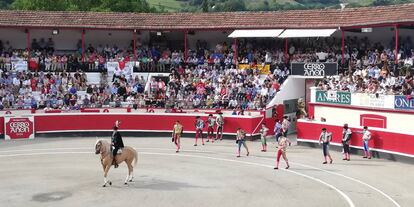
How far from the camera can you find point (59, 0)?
233 ft

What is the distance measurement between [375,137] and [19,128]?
1793cm

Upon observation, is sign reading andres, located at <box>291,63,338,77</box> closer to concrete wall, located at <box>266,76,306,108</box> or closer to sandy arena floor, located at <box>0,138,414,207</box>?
concrete wall, located at <box>266,76,306,108</box>

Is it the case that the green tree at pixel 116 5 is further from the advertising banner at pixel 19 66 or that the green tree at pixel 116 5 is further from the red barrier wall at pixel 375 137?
the red barrier wall at pixel 375 137

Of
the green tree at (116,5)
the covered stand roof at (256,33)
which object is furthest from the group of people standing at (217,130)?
the green tree at (116,5)

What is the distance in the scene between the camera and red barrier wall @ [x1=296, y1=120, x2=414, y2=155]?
88.1 feet

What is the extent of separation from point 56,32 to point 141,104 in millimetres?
8442

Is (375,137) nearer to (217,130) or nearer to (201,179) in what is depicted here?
(217,130)

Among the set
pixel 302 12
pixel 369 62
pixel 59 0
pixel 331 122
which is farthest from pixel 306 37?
pixel 59 0

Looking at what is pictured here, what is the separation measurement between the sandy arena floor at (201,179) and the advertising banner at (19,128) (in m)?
2.54

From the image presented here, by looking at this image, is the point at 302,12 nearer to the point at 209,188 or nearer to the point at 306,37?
the point at 306,37

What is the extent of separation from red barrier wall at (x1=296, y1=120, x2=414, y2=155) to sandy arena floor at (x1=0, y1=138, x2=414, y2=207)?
→ 30.3 inches

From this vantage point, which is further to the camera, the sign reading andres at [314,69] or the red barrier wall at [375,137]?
the sign reading andres at [314,69]

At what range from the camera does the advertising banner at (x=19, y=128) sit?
3334cm

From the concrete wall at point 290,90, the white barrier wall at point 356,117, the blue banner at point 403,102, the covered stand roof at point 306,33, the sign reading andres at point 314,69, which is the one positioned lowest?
the white barrier wall at point 356,117
